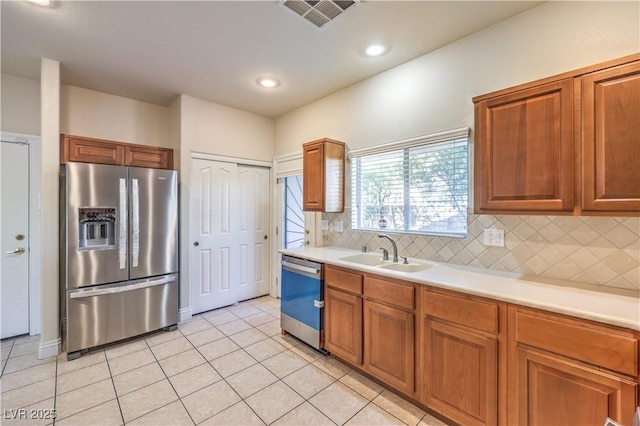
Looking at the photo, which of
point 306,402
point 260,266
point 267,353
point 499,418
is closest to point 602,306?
point 499,418

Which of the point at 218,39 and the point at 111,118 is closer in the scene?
the point at 218,39

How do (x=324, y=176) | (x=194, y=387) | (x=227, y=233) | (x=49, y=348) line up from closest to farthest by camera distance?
(x=194, y=387), (x=49, y=348), (x=324, y=176), (x=227, y=233)

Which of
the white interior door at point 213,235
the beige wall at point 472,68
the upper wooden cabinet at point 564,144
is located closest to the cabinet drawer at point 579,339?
the upper wooden cabinet at point 564,144

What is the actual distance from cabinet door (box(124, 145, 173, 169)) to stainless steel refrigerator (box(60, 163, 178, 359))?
310 mm

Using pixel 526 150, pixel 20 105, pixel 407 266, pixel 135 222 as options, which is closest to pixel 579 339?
pixel 526 150

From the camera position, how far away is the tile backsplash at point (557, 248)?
1647 mm

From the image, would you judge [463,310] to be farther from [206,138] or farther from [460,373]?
[206,138]

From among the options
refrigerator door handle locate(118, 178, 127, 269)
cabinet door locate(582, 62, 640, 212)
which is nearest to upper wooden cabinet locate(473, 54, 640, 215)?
cabinet door locate(582, 62, 640, 212)

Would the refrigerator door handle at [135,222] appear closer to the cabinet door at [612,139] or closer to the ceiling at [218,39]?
the ceiling at [218,39]

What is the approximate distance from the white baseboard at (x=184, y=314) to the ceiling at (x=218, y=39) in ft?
8.93

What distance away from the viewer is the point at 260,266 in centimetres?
437

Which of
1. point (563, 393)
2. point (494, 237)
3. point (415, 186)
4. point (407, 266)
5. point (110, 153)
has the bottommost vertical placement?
point (563, 393)

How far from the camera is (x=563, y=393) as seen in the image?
1363 mm

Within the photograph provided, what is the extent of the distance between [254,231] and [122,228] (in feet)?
5.78
